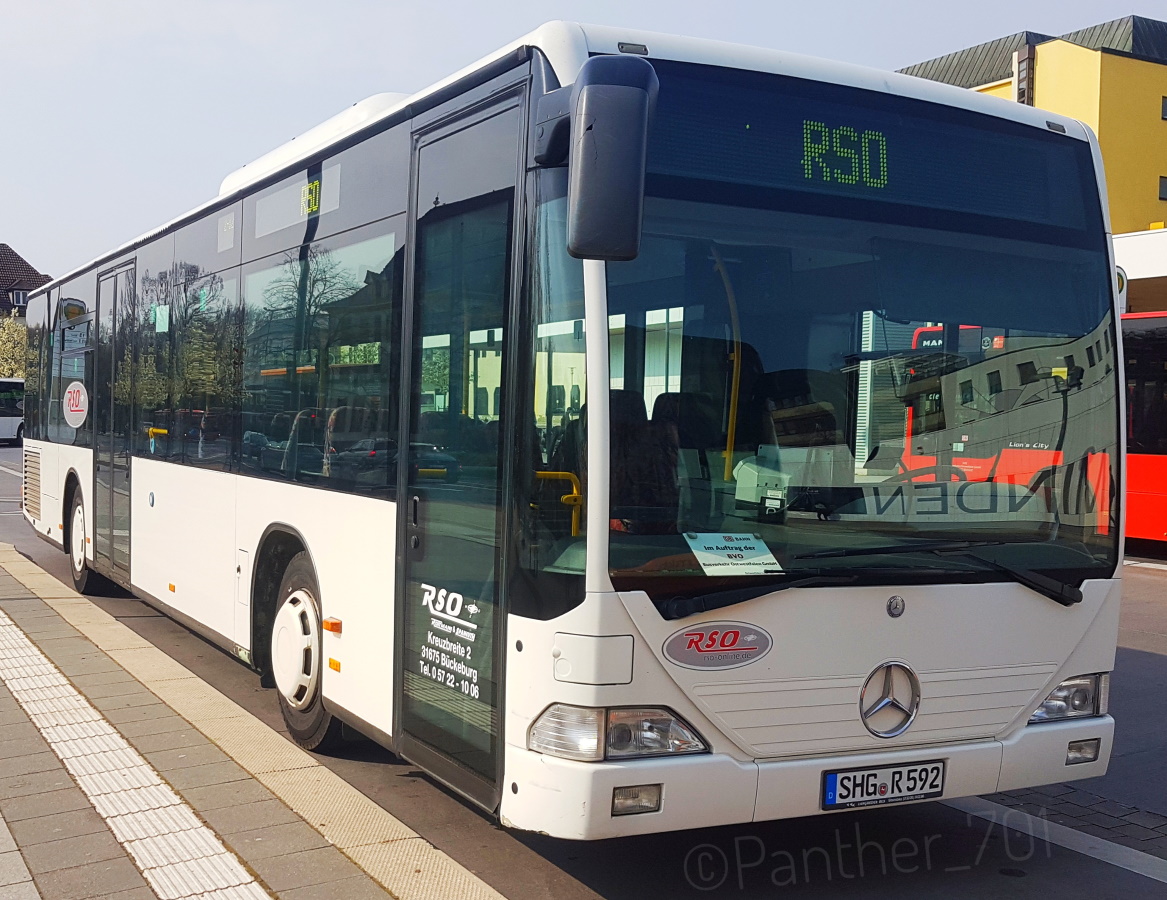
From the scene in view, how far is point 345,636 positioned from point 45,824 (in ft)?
4.83

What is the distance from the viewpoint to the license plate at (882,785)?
14.0 feet

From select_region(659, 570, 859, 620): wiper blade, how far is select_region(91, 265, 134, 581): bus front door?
7.19 m

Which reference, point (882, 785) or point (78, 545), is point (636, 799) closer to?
point (882, 785)

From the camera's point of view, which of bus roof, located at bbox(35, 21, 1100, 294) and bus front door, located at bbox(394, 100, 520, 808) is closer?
bus roof, located at bbox(35, 21, 1100, 294)

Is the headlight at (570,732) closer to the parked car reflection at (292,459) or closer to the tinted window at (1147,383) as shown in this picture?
the parked car reflection at (292,459)

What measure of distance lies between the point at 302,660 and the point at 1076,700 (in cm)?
364

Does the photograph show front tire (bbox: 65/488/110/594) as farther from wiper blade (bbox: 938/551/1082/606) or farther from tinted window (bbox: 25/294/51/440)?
wiper blade (bbox: 938/551/1082/606)

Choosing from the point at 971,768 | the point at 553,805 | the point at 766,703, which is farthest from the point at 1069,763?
the point at 553,805

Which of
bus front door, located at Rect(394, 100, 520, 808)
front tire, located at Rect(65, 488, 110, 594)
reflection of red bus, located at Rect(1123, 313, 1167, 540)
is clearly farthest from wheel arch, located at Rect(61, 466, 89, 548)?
reflection of red bus, located at Rect(1123, 313, 1167, 540)

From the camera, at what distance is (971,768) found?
4512 mm

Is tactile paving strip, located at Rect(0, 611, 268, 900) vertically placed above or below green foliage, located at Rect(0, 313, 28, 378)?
below

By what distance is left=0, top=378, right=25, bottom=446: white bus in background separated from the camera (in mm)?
56562

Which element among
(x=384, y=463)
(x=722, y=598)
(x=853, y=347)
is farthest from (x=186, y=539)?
(x=853, y=347)

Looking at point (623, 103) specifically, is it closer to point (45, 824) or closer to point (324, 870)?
point (324, 870)
